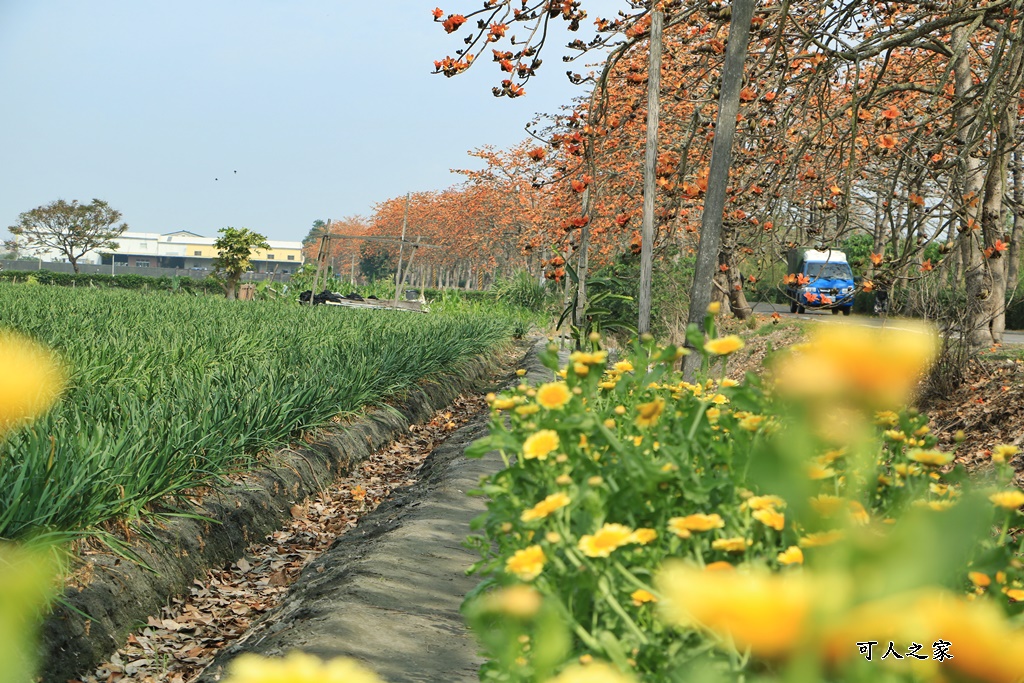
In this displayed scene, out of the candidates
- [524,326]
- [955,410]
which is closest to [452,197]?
[524,326]

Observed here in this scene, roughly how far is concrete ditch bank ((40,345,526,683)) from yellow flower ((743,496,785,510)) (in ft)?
7.83

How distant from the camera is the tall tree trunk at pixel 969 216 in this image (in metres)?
5.03

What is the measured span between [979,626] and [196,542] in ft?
13.6

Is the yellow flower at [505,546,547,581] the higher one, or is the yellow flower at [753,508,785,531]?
the yellow flower at [753,508,785,531]

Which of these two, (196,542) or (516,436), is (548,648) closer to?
(516,436)

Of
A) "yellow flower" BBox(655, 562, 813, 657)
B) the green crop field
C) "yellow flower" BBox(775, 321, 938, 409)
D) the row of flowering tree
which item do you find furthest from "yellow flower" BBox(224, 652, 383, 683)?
the row of flowering tree

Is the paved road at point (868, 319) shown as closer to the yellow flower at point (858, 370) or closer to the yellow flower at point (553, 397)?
the yellow flower at point (553, 397)

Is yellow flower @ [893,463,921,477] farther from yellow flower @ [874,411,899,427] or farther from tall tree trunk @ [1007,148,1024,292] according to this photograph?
tall tree trunk @ [1007,148,1024,292]

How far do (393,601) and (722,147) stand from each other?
3518mm

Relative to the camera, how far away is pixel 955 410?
7.27m

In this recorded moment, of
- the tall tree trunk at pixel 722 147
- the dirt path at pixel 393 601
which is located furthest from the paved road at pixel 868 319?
the dirt path at pixel 393 601

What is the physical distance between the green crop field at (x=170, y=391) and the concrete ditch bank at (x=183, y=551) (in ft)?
0.50

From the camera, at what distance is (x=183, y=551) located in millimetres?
4090

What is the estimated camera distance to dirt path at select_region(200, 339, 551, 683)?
2.83 m
